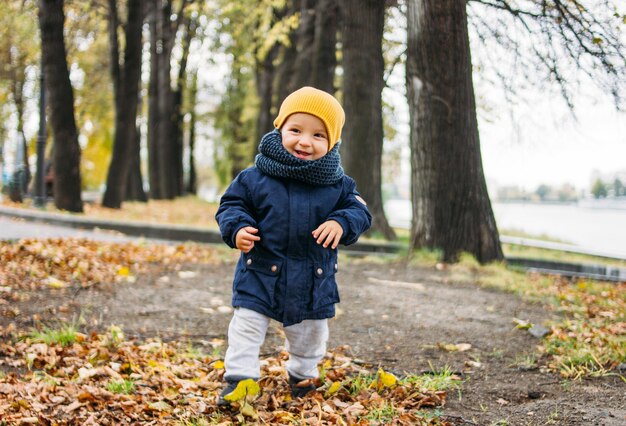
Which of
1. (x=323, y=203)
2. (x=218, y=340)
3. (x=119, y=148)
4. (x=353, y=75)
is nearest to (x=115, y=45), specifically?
(x=119, y=148)

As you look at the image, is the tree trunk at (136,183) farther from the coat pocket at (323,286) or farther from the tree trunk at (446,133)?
the coat pocket at (323,286)

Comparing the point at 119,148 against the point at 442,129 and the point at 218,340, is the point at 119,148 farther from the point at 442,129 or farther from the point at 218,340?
the point at 218,340

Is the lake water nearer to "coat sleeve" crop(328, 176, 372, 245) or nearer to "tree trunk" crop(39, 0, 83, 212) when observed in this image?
"tree trunk" crop(39, 0, 83, 212)

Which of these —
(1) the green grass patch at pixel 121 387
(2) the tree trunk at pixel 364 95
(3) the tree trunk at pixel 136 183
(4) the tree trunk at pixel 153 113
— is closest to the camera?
(1) the green grass patch at pixel 121 387

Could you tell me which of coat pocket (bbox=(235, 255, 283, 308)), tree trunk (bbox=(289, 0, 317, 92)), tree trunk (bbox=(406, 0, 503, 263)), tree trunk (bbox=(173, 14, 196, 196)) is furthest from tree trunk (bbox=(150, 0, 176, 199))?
coat pocket (bbox=(235, 255, 283, 308))

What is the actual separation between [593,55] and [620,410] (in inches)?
250

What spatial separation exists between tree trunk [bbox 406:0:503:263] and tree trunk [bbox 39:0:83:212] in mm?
9017

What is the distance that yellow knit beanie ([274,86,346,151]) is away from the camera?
11.4 ft

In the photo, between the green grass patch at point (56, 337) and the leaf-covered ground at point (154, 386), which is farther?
the green grass patch at point (56, 337)

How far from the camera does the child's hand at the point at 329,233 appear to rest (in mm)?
3352

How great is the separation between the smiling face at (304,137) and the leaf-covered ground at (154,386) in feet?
4.25

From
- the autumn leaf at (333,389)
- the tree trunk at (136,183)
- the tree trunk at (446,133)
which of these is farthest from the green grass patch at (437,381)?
the tree trunk at (136,183)

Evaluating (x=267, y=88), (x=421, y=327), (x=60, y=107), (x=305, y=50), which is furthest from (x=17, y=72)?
(x=421, y=327)

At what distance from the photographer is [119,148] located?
1714 centimetres
